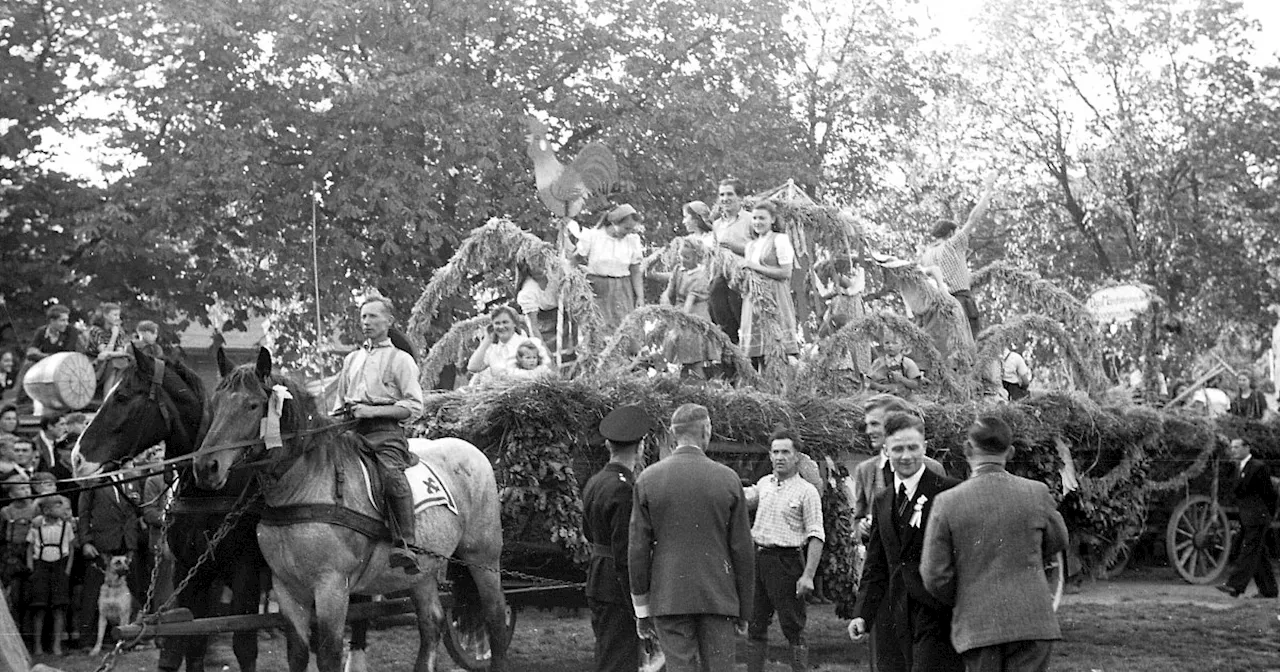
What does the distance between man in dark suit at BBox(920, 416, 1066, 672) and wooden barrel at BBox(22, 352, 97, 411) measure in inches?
277

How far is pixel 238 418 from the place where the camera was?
338 inches

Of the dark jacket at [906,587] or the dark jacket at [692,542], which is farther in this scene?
the dark jacket at [692,542]

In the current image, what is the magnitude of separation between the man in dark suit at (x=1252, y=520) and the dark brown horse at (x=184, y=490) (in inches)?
432

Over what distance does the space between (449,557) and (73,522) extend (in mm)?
4231

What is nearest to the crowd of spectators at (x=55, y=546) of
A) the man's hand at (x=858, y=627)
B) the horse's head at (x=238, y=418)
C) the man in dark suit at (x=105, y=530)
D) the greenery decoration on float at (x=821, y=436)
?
the man in dark suit at (x=105, y=530)

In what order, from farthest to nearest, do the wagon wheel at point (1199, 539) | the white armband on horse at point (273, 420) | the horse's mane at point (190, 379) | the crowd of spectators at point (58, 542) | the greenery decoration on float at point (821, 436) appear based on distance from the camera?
the wagon wheel at point (1199, 539)
the crowd of spectators at point (58, 542)
the greenery decoration on float at point (821, 436)
the horse's mane at point (190, 379)
the white armband on horse at point (273, 420)

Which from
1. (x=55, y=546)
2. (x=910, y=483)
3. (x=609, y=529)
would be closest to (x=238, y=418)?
(x=609, y=529)

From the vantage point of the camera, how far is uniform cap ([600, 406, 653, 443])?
30.0ft

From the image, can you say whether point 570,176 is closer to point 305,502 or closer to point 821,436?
point 821,436

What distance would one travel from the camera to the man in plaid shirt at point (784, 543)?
10375 mm

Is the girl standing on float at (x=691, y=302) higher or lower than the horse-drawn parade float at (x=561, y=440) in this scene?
higher

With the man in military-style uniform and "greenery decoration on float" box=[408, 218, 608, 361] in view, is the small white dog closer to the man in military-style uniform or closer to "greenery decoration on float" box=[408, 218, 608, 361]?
"greenery decoration on float" box=[408, 218, 608, 361]

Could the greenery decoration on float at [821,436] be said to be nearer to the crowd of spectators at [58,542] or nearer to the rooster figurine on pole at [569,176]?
the crowd of spectators at [58,542]

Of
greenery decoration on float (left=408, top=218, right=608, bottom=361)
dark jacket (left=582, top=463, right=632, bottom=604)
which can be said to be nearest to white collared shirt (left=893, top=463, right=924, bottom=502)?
dark jacket (left=582, top=463, right=632, bottom=604)
